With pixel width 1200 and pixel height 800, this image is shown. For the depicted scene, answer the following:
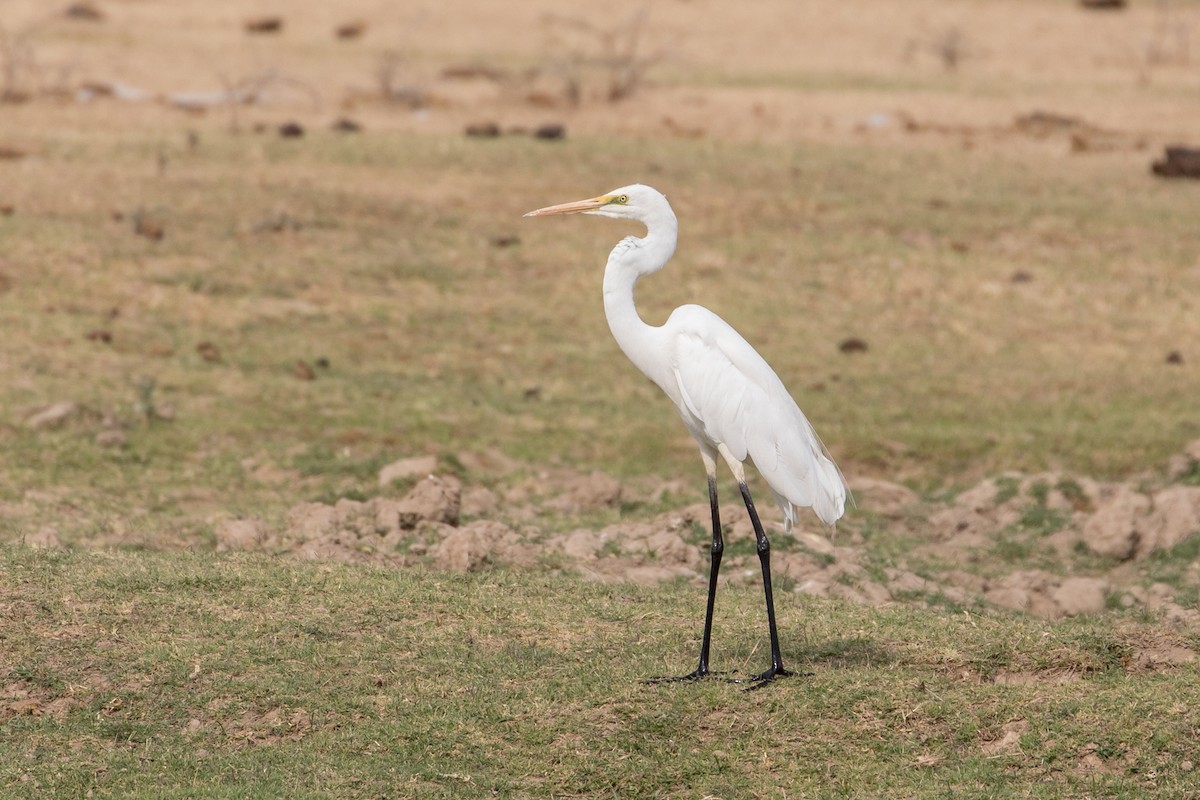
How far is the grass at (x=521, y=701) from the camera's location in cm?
569

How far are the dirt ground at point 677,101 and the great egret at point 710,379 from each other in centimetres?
196

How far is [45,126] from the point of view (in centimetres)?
1877

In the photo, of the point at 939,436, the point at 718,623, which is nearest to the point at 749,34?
the point at 939,436

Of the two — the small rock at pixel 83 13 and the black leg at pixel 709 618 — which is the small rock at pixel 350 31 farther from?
the black leg at pixel 709 618

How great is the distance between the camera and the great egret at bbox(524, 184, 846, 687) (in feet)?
21.2

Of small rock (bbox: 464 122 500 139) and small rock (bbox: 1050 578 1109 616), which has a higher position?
small rock (bbox: 464 122 500 139)

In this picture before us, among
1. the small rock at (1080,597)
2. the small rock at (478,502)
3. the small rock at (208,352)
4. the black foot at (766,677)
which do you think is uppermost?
the black foot at (766,677)

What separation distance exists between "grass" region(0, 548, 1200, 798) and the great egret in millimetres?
466

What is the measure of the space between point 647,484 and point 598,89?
14249mm

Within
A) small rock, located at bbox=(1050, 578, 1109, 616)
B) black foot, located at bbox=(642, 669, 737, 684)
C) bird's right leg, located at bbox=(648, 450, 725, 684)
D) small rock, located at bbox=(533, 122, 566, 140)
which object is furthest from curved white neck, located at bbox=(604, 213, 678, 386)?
small rock, located at bbox=(533, 122, 566, 140)

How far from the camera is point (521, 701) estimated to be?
6188mm

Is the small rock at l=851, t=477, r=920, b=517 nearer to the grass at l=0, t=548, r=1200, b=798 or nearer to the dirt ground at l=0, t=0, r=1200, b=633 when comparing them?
the dirt ground at l=0, t=0, r=1200, b=633

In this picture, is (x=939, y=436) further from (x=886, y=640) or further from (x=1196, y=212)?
(x=1196, y=212)

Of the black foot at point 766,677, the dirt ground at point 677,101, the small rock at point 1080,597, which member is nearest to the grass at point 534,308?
the dirt ground at point 677,101
